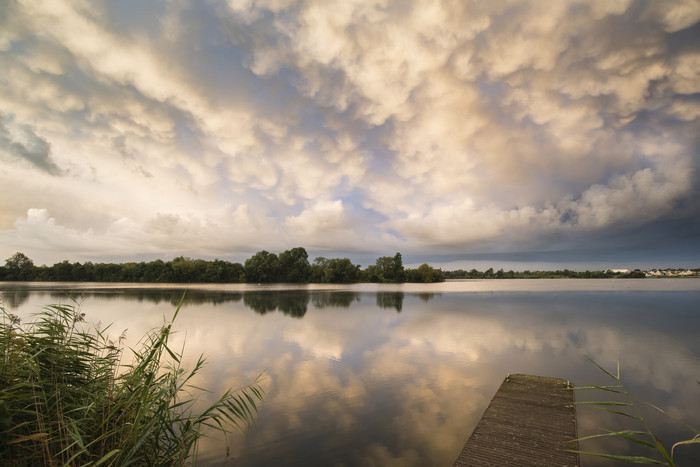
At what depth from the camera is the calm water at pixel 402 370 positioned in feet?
28.5

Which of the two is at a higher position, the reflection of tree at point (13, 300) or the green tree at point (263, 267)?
the green tree at point (263, 267)

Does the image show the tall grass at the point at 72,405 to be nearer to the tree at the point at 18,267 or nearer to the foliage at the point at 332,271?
the foliage at the point at 332,271

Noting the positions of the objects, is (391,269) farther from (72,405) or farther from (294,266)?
(72,405)

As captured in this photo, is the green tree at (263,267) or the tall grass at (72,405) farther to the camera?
the green tree at (263,267)

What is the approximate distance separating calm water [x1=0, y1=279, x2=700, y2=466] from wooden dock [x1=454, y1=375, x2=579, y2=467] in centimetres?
71

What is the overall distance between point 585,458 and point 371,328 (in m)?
17.7

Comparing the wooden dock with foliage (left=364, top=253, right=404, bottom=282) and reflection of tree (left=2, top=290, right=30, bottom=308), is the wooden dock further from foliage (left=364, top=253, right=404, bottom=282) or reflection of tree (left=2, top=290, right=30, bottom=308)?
foliage (left=364, top=253, right=404, bottom=282)

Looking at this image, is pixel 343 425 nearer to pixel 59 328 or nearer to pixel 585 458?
pixel 585 458

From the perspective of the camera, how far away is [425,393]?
12.1 meters

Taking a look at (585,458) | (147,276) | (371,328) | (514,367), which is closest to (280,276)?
(147,276)

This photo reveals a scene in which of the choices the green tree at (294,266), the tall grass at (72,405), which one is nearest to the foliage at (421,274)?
the green tree at (294,266)

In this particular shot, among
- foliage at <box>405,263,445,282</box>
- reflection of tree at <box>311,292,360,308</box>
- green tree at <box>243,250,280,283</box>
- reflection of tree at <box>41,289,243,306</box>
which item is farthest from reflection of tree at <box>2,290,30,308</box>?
foliage at <box>405,263,445,282</box>

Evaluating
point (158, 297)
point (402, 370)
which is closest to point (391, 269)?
point (158, 297)

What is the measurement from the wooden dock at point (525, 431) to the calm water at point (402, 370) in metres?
0.71
